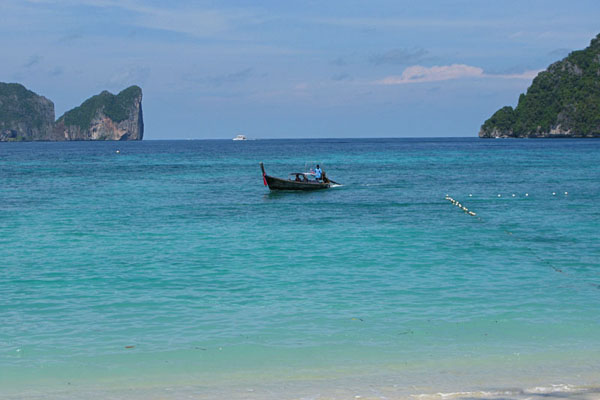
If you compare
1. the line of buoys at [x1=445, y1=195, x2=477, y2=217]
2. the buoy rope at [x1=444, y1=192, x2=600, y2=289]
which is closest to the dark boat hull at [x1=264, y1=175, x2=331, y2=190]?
the line of buoys at [x1=445, y1=195, x2=477, y2=217]

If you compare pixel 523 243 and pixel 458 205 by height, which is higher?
pixel 458 205

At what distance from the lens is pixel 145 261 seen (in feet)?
72.3

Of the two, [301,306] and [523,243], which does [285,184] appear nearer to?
[523,243]

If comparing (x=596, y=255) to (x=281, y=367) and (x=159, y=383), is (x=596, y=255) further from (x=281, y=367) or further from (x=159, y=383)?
(x=159, y=383)

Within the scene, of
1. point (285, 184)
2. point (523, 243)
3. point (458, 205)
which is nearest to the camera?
point (523, 243)

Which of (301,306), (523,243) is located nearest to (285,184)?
(523,243)

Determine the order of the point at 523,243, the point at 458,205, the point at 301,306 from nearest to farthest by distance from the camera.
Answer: the point at 301,306 < the point at 523,243 < the point at 458,205

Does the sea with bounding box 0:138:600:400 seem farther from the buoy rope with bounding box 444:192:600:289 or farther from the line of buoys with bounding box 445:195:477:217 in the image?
the line of buoys with bounding box 445:195:477:217

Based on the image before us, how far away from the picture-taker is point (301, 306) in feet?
52.9

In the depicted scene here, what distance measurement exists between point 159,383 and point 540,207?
31.4 m

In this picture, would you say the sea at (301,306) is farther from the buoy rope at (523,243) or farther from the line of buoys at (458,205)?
the line of buoys at (458,205)

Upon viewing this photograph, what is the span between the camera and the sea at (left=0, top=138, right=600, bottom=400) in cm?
1127

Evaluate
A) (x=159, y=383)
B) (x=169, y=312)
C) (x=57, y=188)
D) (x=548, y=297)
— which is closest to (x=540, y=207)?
(x=548, y=297)

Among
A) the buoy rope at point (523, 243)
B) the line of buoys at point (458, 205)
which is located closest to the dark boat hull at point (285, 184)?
the line of buoys at point (458, 205)
